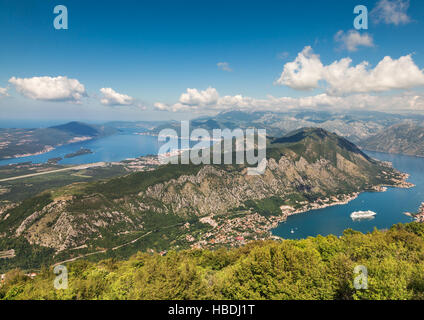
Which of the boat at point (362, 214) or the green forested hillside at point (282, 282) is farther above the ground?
the green forested hillside at point (282, 282)

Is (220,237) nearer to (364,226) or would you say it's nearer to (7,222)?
(364,226)

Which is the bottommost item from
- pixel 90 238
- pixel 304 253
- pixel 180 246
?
pixel 180 246

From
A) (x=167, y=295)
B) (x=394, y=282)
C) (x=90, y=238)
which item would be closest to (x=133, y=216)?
(x=90, y=238)

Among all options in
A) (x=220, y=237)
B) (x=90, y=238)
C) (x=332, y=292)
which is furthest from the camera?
(x=220, y=237)

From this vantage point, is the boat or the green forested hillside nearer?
the green forested hillside

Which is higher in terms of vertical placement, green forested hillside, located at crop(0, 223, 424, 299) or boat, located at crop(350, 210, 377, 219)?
green forested hillside, located at crop(0, 223, 424, 299)

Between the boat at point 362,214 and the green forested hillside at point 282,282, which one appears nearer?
the green forested hillside at point 282,282

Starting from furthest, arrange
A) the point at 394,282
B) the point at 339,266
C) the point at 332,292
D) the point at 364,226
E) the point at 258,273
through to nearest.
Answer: the point at 364,226, the point at 258,273, the point at 339,266, the point at 332,292, the point at 394,282

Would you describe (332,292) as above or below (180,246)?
above

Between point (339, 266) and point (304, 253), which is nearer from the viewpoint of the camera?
point (339, 266)

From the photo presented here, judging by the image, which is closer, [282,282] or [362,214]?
[282,282]

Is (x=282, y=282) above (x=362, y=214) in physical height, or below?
above
